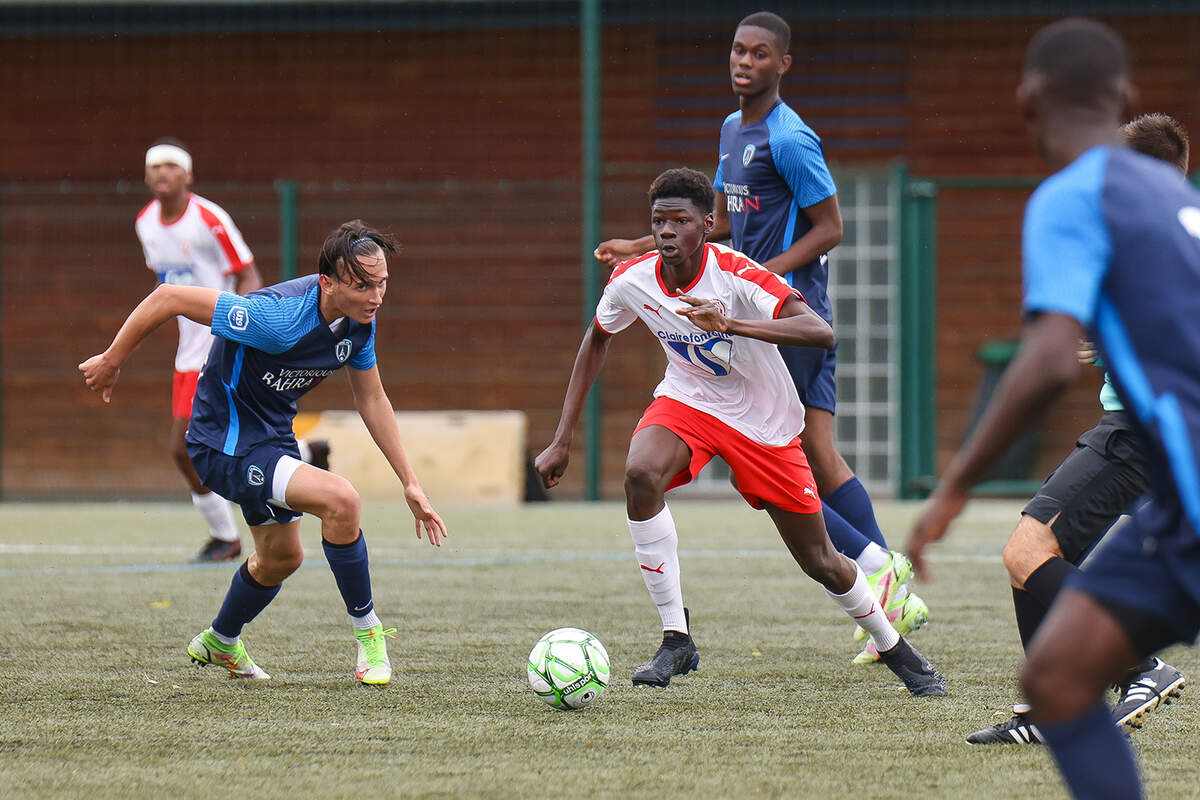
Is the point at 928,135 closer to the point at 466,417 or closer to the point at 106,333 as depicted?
the point at 466,417

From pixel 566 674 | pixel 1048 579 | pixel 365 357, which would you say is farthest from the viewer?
pixel 365 357

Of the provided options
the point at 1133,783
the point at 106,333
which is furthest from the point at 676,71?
the point at 1133,783

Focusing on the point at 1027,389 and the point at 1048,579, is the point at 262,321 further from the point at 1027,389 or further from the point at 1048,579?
the point at 1027,389

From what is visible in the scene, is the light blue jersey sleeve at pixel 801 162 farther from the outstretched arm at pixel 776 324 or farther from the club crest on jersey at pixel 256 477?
the club crest on jersey at pixel 256 477

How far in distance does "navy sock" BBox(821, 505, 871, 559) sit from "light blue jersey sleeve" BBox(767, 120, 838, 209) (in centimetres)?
110

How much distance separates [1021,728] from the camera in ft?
Result: 12.7

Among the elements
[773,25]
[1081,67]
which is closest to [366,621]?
[773,25]

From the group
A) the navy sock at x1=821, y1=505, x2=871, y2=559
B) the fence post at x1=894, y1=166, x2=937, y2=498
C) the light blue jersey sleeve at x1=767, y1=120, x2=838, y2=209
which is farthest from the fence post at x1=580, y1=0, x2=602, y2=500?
the navy sock at x1=821, y1=505, x2=871, y2=559

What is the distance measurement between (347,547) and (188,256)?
4.06 meters

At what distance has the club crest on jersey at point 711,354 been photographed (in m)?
4.82

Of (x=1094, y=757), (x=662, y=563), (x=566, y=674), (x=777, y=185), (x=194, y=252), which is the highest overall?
(x=777, y=185)

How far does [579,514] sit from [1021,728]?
7.61 metres

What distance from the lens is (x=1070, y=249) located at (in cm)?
232

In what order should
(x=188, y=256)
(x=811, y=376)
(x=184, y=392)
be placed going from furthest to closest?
(x=188, y=256)
(x=184, y=392)
(x=811, y=376)
